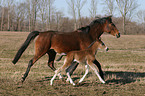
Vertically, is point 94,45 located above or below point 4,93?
above

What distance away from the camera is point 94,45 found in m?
7.30

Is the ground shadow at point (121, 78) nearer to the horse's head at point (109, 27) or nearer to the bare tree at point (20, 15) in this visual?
the horse's head at point (109, 27)

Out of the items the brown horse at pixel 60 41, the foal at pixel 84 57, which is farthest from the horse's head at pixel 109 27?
the foal at pixel 84 57

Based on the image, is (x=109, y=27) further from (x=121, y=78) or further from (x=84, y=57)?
(x=121, y=78)

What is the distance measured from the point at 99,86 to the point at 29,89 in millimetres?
2155

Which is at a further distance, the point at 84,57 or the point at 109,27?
the point at 109,27

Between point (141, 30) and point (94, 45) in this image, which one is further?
point (141, 30)

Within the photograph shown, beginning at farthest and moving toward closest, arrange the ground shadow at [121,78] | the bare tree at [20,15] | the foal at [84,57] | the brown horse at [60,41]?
1. the bare tree at [20,15]
2. the ground shadow at [121,78]
3. the brown horse at [60,41]
4. the foal at [84,57]

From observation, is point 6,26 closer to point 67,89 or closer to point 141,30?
point 141,30

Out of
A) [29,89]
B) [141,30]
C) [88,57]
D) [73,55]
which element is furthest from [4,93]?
[141,30]

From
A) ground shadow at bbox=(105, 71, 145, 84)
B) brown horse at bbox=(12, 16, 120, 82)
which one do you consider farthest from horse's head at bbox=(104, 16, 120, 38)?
ground shadow at bbox=(105, 71, 145, 84)

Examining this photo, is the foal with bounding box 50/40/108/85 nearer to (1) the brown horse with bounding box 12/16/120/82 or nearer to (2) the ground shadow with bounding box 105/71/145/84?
(1) the brown horse with bounding box 12/16/120/82

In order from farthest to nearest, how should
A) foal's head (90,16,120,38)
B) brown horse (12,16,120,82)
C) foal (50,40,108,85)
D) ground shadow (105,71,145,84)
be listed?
foal's head (90,16,120,38), ground shadow (105,71,145,84), brown horse (12,16,120,82), foal (50,40,108,85)

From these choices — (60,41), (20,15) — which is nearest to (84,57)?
(60,41)
